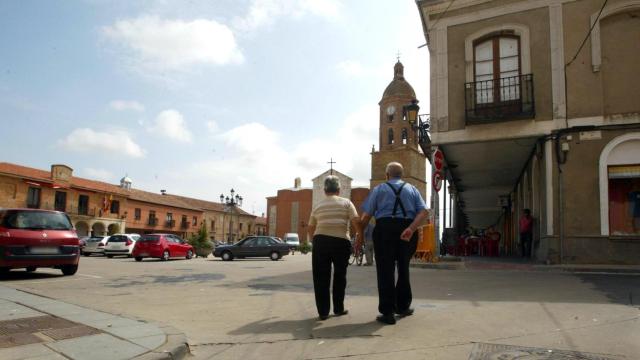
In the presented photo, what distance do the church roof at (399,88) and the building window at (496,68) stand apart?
46830 mm

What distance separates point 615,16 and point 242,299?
11817mm

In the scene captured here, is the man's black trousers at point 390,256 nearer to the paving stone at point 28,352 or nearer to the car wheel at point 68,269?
the paving stone at point 28,352

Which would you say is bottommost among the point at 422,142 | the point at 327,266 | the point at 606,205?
the point at 327,266

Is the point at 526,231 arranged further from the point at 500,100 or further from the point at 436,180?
the point at 436,180

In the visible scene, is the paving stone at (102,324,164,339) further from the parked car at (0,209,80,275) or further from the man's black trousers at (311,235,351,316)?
the parked car at (0,209,80,275)

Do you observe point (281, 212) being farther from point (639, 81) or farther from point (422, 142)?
point (639, 81)

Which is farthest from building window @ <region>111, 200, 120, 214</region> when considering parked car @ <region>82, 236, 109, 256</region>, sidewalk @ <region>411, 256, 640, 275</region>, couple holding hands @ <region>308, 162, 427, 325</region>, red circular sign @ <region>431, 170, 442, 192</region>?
couple holding hands @ <region>308, 162, 427, 325</region>

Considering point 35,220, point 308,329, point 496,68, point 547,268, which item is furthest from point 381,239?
point 496,68

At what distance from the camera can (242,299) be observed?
6.95 m

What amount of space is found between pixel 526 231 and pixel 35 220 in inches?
553

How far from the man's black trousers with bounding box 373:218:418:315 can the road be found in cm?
26

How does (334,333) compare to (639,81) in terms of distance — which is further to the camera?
(639,81)

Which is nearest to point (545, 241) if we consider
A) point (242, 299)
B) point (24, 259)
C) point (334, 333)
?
point (242, 299)

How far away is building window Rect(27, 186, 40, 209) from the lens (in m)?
45.2
